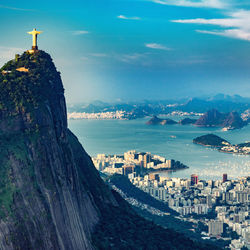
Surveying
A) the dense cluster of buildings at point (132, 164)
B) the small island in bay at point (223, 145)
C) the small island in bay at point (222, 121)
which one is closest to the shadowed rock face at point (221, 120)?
the small island in bay at point (222, 121)

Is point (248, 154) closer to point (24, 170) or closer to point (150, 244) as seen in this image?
point (150, 244)

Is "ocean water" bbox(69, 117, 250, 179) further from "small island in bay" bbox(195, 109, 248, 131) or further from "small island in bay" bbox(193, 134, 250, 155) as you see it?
"small island in bay" bbox(195, 109, 248, 131)

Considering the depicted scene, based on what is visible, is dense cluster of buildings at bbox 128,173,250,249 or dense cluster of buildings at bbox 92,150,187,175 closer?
dense cluster of buildings at bbox 128,173,250,249

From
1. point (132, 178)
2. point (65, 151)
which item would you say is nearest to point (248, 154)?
point (132, 178)

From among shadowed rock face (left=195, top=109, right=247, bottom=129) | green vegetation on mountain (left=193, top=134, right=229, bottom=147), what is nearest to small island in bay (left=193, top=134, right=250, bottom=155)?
green vegetation on mountain (left=193, top=134, right=229, bottom=147)

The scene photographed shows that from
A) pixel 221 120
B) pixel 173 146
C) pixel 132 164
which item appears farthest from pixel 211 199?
pixel 221 120
